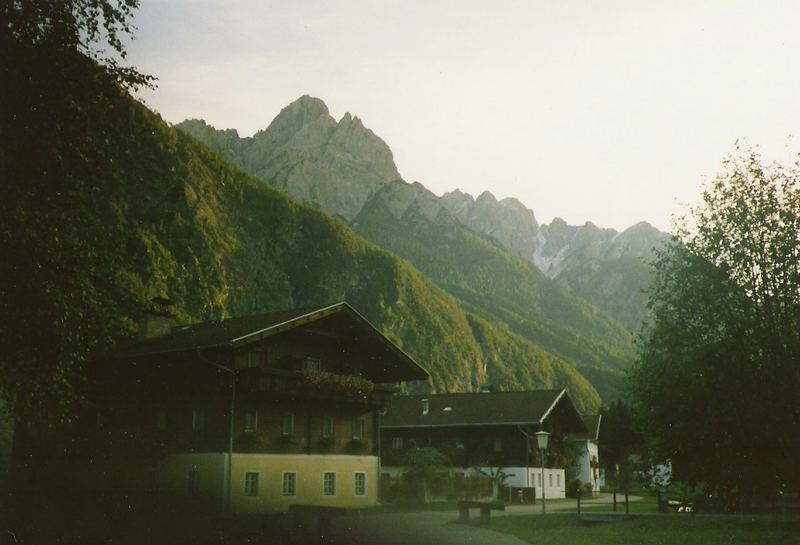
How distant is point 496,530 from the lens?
2498 cm

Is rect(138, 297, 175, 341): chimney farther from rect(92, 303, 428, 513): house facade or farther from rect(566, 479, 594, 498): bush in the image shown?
rect(566, 479, 594, 498): bush

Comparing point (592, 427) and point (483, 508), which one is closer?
point (483, 508)

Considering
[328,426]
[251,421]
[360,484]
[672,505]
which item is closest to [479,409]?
[672,505]

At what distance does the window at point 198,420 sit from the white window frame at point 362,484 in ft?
26.6

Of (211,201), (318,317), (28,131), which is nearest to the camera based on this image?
(28,131)

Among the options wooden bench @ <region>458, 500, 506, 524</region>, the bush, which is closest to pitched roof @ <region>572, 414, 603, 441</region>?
the bush

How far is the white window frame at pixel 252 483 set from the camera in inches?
1240

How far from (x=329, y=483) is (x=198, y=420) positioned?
6.70 m

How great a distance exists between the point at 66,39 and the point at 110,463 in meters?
19.6

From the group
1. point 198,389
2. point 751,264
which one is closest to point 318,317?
point 198,389

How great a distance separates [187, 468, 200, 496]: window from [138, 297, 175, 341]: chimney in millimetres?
8460

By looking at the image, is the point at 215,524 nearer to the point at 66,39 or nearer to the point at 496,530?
the point at 496,530

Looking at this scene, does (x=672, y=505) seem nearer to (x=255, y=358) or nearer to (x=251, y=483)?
(x=251, y=483)

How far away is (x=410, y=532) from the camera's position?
23.1 metres
